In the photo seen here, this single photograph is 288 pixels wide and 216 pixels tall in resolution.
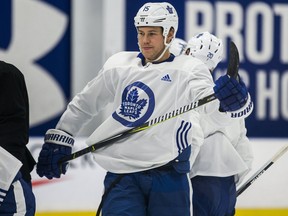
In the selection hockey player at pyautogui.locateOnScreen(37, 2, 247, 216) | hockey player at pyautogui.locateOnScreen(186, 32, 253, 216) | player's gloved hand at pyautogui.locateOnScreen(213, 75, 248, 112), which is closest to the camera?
player's gloved hand at pyautogui.locateOnScreen(213, 75, 248, 112)

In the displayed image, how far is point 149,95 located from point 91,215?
157 cm

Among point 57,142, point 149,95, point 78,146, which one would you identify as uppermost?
point 149,95

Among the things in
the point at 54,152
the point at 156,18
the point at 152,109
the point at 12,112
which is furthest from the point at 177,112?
the point at 12,112

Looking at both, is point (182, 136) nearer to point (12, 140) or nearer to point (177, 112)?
point (177, 112)

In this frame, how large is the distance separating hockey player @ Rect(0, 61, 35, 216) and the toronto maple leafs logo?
1.92ft

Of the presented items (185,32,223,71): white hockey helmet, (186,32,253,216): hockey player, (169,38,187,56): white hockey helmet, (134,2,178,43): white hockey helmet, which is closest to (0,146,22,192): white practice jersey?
(134,2,178,43): white hockey helmet

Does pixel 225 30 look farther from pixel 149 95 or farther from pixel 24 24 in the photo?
pixel 149 95

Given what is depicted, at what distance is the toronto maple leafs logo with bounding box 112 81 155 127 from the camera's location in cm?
282

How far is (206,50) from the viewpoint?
11.3 feet

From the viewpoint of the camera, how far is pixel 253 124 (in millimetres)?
5215

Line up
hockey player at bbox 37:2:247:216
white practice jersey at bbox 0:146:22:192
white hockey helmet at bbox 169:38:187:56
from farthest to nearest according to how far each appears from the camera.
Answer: white hockey helmet at bbox 169:38:187:56 → hockey player at bbox 37:2:247:216 → white practice jersey at bbox 0:146:22:192

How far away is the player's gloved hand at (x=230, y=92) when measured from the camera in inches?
102

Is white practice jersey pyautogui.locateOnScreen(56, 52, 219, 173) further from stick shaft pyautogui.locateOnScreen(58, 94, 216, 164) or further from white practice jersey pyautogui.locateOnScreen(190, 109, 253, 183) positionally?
white practice jersey pyautogui.locateOnScreen(190, 109, 253, 183)

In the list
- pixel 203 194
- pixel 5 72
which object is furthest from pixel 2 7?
pixel 5 72
